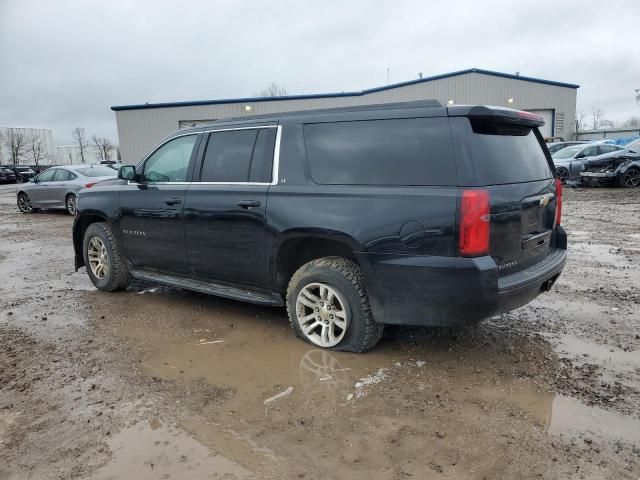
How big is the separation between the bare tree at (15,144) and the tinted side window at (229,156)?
8436cm

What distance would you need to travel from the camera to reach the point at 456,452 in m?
2.73

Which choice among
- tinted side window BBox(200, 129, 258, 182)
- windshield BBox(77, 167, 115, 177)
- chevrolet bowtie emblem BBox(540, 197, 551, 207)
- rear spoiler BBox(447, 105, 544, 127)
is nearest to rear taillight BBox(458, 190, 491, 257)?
rear spoiler BBox(447, 105, 544, 127)

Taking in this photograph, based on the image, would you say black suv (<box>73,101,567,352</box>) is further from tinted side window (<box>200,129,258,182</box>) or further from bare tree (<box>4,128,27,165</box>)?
bare tree (<box>4,128,27,165</box>)

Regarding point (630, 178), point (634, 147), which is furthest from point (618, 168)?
point (634, 147)

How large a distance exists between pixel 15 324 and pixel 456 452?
4566 millimetres

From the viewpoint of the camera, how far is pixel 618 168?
53.7 feet

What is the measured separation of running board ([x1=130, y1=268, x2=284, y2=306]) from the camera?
14.5ft

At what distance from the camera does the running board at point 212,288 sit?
4414 mm

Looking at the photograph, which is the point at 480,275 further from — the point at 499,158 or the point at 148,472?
the point at 148,472

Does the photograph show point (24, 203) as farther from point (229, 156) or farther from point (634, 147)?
point (634, 147)

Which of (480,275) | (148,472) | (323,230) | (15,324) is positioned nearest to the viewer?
(148,472)

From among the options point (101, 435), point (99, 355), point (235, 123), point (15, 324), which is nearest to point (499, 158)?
point (235, 123)

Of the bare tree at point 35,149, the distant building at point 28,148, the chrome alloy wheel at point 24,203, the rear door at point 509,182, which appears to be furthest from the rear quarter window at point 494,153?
the bare tree at point 35,149

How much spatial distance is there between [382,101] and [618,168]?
53.9 ft
